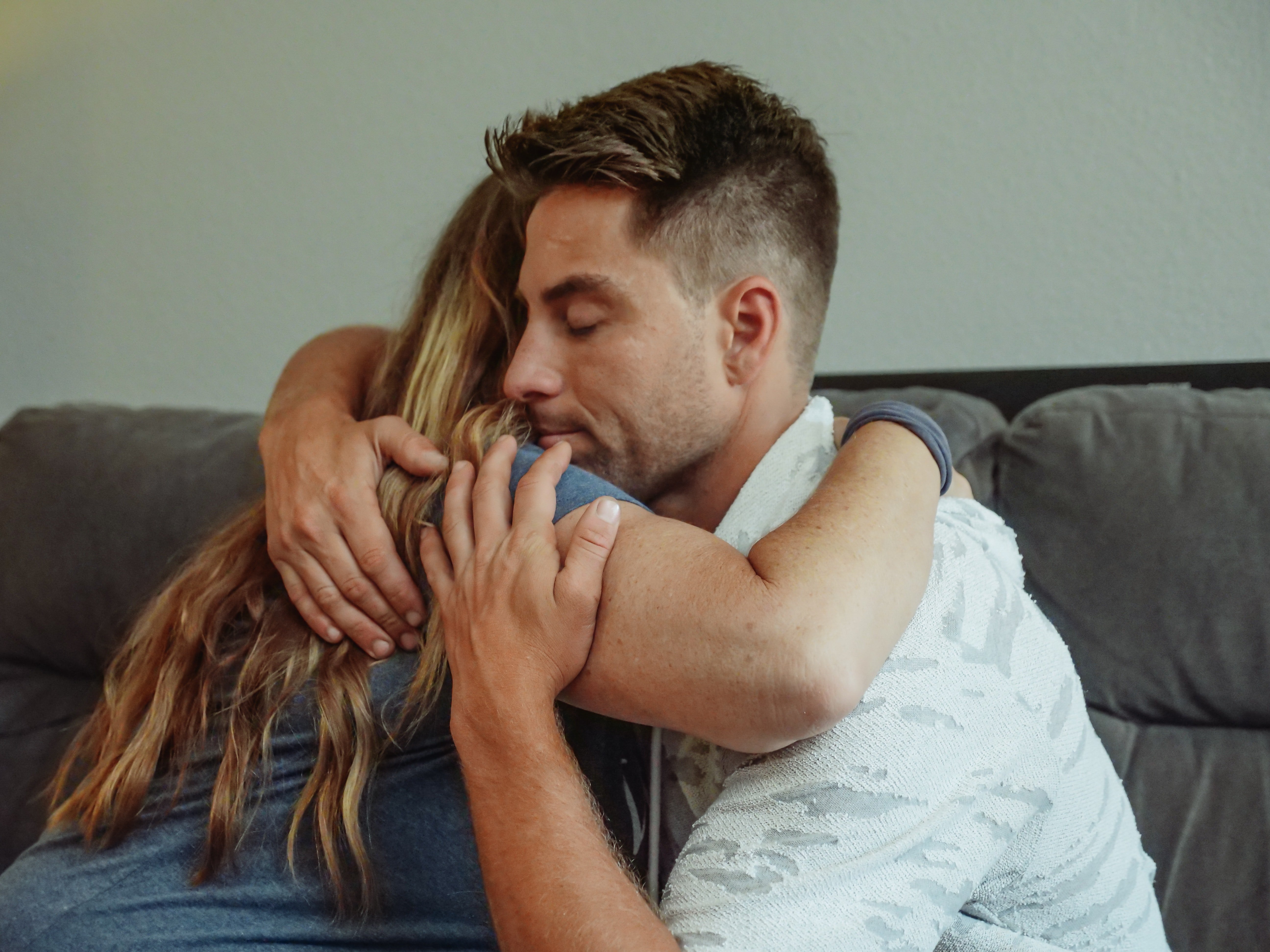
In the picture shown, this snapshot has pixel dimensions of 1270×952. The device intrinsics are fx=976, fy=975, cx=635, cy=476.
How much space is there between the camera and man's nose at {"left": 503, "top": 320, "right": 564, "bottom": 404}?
3.38 feet

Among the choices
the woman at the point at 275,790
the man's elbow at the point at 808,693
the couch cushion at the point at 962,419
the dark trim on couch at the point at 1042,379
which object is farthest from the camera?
the dark trim on couch at the point at 1042,379

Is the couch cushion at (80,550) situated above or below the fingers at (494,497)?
below

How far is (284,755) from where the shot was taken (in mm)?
943

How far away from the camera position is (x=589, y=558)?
2.55ft

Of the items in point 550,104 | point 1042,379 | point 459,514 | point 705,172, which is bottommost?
point 459,514

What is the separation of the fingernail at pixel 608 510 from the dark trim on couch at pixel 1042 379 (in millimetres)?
939

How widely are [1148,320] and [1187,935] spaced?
864 millimetres

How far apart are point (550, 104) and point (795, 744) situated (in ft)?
4.63

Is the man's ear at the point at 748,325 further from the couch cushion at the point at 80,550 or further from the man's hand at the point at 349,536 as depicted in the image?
the couch cushion at the point at 80,550

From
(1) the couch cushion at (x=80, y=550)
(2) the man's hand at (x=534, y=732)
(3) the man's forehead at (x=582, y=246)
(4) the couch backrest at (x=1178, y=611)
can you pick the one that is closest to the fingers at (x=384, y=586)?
A: (2) the man's hand at (x=534, y=732)

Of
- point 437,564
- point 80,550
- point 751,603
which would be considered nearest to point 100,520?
point 80,550

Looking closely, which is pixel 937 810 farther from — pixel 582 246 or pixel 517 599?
pixel 582 246

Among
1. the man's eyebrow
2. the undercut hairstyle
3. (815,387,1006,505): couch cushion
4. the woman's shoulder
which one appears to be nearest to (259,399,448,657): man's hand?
the woman's shoulder

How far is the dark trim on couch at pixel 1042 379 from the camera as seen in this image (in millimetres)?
1450
